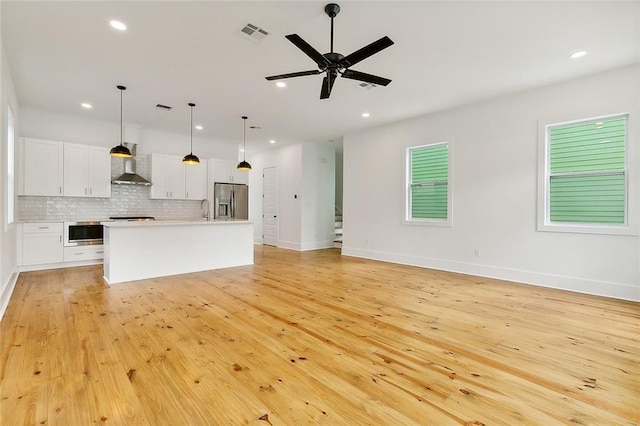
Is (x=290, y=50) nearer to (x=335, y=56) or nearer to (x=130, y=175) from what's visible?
(x=335, y=56)

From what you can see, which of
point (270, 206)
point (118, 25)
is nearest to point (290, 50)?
point (118, 25)

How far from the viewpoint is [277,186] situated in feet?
31.0

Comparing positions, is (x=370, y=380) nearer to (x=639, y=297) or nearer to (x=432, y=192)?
(x=639, y=297)

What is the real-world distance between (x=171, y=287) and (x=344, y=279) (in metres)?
2.72

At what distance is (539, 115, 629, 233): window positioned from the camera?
4117mm

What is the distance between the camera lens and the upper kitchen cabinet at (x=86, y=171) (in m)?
6.04

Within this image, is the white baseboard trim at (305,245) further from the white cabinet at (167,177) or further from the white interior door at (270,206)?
the white cabinet at (167,177)

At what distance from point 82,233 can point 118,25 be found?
4.58 m

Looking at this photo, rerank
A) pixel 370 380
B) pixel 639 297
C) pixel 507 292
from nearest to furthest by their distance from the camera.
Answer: pixel 370 380
pixel 639 297
pixel 507 292

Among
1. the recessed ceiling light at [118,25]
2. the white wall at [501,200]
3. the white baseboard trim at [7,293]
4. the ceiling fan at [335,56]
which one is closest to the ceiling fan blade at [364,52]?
the ceiling fan at [335,56]

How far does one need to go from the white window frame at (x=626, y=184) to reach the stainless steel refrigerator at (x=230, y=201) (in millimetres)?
7051

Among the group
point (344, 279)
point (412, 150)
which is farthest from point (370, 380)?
point (412, 150)

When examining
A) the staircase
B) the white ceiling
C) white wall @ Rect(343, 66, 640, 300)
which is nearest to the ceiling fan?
the white ceiling

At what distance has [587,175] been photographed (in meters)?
4.35
